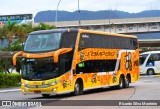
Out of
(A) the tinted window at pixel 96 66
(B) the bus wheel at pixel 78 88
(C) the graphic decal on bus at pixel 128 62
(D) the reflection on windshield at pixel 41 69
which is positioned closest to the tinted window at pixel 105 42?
(C) the graphic decal on bus at pixel 128 62

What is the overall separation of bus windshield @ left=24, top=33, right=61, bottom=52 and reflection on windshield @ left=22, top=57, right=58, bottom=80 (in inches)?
24.0

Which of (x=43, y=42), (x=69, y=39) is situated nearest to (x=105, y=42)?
(x=69, y=39)

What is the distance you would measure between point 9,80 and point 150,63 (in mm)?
24350

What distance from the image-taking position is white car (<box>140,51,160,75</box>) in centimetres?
5797

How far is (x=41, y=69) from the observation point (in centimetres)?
2306

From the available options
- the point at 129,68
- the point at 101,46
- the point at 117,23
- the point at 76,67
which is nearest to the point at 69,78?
the point at 76,67

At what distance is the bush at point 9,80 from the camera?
3803cm

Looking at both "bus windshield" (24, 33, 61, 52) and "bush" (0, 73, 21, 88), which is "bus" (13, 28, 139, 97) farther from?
"bush" (0, 73, 21, 88)

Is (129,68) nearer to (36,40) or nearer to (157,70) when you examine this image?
(36,40)

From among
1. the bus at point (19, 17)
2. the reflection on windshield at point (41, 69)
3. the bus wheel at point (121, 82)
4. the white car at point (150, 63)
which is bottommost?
the white car at point (150, 63)

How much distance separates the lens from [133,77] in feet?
108

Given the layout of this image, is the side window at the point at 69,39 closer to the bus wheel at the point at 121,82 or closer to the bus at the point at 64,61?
the bus at the point at 64,61

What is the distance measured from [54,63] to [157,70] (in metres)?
36.7

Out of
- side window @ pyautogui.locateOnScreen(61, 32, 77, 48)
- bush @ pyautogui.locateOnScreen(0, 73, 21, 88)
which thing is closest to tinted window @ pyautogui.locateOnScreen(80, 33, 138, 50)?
side window @ pyautogui.locateOnScreen(61, 32, 77, 48)
